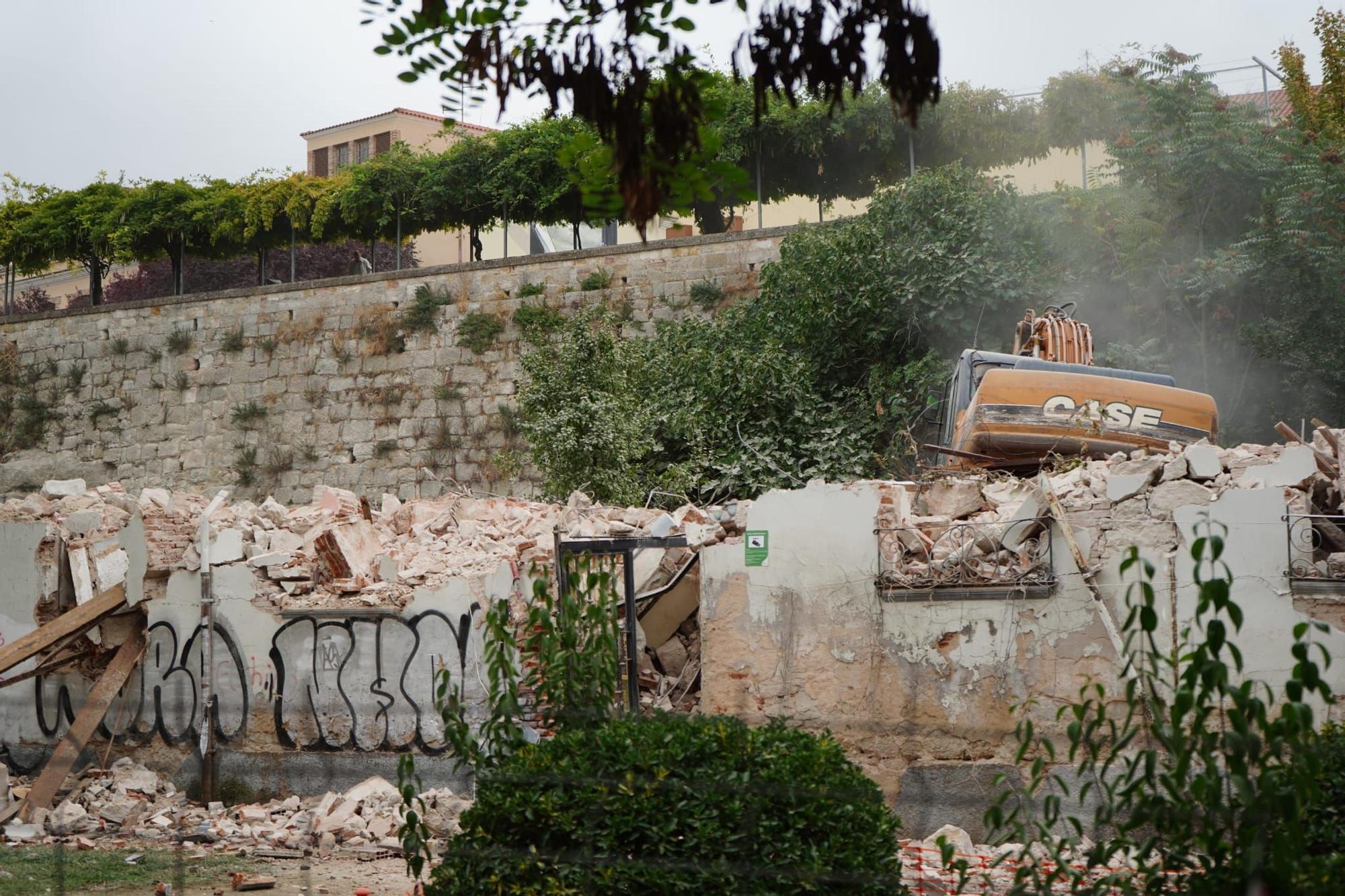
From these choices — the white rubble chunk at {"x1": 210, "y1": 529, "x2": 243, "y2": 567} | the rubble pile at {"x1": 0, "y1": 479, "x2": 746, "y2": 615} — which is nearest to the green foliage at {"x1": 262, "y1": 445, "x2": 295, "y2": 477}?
the rubble pile at {"x1": 0, "y1": 479, "x2": 746, "y2": 615}

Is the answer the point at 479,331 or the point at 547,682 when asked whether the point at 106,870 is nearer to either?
the point at 547,682

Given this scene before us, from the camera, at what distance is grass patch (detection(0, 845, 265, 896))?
7348mm

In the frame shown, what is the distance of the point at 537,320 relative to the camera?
2173 centimetres

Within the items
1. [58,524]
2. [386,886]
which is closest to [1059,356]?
[386,886]

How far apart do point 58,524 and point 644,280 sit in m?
11.7

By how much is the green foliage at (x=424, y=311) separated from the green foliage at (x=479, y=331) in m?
0.56

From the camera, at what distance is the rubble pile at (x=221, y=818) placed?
8.70 m

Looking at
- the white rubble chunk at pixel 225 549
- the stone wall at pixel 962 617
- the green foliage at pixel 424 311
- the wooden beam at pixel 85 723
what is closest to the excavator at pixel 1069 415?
the stone wall at pixel 962 617

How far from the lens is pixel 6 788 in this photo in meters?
10.1

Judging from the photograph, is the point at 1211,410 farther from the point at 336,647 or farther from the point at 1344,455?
the point at 336,647

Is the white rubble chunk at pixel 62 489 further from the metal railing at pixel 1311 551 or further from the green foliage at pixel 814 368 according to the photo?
the metal railing at pixel 1311 551

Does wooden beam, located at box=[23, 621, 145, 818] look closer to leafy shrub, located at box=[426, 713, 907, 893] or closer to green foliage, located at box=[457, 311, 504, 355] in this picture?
leafy shrub, located at box=[426, 713, 907, 893]

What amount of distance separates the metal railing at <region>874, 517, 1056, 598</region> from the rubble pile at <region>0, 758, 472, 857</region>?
3200 millimetres

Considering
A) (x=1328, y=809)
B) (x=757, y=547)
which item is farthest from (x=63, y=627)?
(x=1328, y=809)
